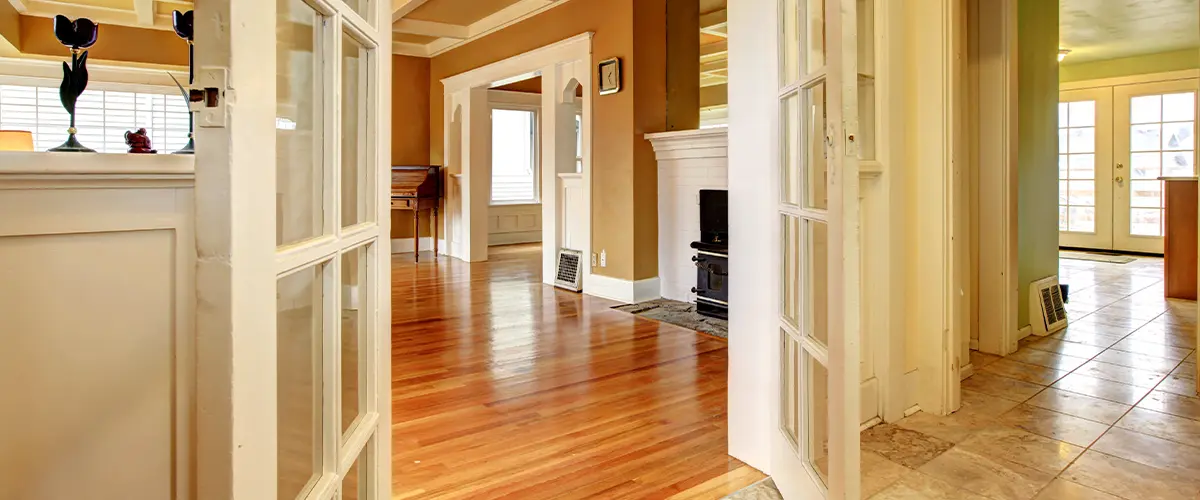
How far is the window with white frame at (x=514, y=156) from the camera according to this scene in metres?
9.70

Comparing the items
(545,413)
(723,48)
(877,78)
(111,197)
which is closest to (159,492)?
(111,197)

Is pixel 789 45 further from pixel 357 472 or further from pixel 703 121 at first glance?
pixel 703 121

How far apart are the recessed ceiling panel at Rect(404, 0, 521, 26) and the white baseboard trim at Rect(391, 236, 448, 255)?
2.65 metres

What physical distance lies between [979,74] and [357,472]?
3.38 metres

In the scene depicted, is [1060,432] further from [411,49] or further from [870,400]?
[411,49]

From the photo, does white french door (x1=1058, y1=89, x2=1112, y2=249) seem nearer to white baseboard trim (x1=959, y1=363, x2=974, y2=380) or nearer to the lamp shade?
white baseboard trim (x1=959, y1=363, x2=974, y2=380)

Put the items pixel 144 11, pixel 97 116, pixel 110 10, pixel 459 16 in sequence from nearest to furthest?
pixel 144 11, pixel 110 10, pixel 97 116, pixel 459 16

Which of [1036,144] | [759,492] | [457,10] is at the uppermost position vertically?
[457,10]

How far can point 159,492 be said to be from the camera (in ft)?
3.82

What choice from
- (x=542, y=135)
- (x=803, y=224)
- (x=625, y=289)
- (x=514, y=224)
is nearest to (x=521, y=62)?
(x=542, y=135)

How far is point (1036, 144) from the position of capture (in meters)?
3.68

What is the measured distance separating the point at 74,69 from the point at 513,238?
26.9 feet

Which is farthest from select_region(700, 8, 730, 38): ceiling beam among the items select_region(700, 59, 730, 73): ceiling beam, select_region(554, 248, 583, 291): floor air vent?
select_region(554, 248, 583, 291): floor air vent

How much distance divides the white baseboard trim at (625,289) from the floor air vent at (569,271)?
0.22 metres
